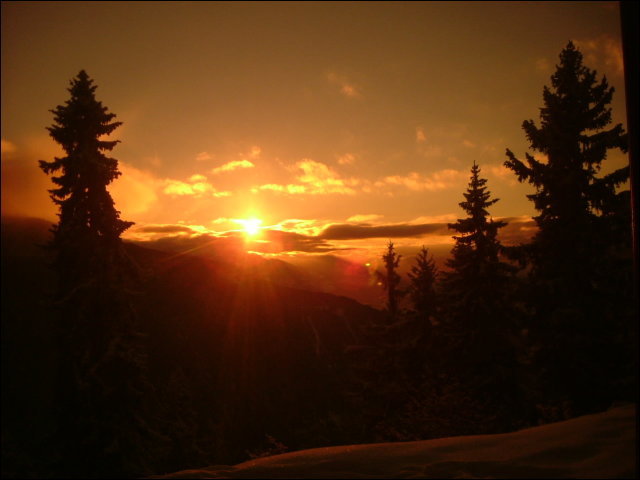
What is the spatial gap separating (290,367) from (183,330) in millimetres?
25654

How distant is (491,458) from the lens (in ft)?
15.8

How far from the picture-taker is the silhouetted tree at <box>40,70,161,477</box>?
15578 millimetres

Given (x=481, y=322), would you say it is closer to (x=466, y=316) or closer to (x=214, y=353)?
(x=466, y=316)

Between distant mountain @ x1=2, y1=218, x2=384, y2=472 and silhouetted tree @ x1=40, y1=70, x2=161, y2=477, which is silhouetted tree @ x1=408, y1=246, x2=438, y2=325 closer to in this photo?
distant mountain @ x1=2, y1=218, x2=384, y2=472

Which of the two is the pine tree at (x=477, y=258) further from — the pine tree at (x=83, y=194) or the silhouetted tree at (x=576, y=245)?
the pine tree at (x=83, y=194)

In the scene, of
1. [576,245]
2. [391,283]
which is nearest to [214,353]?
[391,283]

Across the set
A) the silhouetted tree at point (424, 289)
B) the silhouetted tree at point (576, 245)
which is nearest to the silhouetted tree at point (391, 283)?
the silhouetted tree at point (424, 289)

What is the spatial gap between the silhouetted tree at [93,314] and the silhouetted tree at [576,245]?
14.9 meters

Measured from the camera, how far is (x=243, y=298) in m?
116

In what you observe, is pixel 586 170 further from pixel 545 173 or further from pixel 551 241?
pixel 551 241

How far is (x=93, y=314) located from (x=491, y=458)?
50.6 feet

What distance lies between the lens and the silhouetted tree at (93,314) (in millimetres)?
15578

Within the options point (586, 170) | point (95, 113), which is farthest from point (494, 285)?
point (95, 113)

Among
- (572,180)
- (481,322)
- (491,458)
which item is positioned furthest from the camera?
(481,322)
